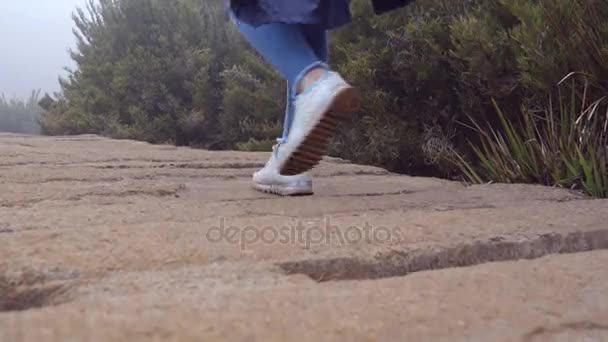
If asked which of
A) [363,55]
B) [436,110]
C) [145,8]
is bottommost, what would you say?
[436,110]

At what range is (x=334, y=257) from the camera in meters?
0.96

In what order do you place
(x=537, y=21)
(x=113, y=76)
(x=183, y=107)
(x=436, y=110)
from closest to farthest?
(x=537, y=21) < (x=436, y=110) < (x=183, y=107) < (x=113, y=76)

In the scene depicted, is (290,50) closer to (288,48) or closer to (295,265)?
(288,48)

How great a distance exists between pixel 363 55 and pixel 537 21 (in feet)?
3.89

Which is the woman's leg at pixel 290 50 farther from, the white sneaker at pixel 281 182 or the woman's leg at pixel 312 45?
the white sneaker at pixel 281 182

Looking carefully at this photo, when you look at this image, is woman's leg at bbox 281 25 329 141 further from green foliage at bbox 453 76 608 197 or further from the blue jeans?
green foliage at bbox 453 76 608 197

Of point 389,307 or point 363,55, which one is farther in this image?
point 363,55

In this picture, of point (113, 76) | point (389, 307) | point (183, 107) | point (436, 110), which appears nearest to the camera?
point (389, 307)

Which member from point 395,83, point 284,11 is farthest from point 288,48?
point 395,83

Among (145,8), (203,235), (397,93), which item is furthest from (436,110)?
(145,8)

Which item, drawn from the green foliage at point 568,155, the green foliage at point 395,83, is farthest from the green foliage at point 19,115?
the green foliage at point 568,155

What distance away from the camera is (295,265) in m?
0.93

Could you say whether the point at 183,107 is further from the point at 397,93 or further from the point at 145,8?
the point at 397,93

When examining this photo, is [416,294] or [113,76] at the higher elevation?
[113,76]
